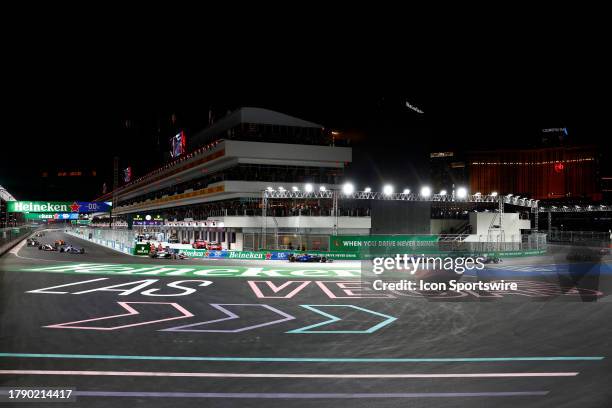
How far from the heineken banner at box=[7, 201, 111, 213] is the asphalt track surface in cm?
5080

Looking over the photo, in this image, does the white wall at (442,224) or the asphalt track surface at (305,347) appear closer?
the asphalt track surface at (305,347)

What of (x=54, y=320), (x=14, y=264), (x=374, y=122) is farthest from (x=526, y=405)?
(x=374, y=122)

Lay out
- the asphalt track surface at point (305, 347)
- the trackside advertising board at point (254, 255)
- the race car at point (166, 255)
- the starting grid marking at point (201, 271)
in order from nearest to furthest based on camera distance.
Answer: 1. the asphalt track surface at point (305, 347)
2. the starting grid marking at point (201, 271)
3. the trackside advertising board at point (254, 255)
4. the race car at point (166, 255)

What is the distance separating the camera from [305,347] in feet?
49.8

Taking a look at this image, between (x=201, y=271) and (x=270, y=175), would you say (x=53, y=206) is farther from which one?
(x=201, y=271)

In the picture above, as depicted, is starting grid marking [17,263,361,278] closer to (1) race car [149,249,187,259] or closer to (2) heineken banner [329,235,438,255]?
(2) heineken banner [329,235,438,255]

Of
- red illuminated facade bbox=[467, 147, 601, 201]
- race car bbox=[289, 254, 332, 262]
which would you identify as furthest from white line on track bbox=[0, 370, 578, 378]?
red illuminated facade bbox=[467, 147, 601, 201]

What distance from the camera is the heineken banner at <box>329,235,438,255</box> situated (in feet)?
159

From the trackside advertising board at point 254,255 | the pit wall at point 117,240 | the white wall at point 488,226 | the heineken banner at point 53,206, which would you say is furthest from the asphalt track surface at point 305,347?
the heineken banner at point 53,206

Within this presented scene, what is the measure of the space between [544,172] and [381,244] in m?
167

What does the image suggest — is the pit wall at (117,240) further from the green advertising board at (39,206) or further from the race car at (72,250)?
the green advertising board at (39,206)

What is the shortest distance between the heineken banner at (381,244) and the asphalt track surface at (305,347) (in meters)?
20.9

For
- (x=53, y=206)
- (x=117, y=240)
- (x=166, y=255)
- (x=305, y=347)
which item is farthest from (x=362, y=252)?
(x=53, y=206)

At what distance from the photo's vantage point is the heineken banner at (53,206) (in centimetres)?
7184
